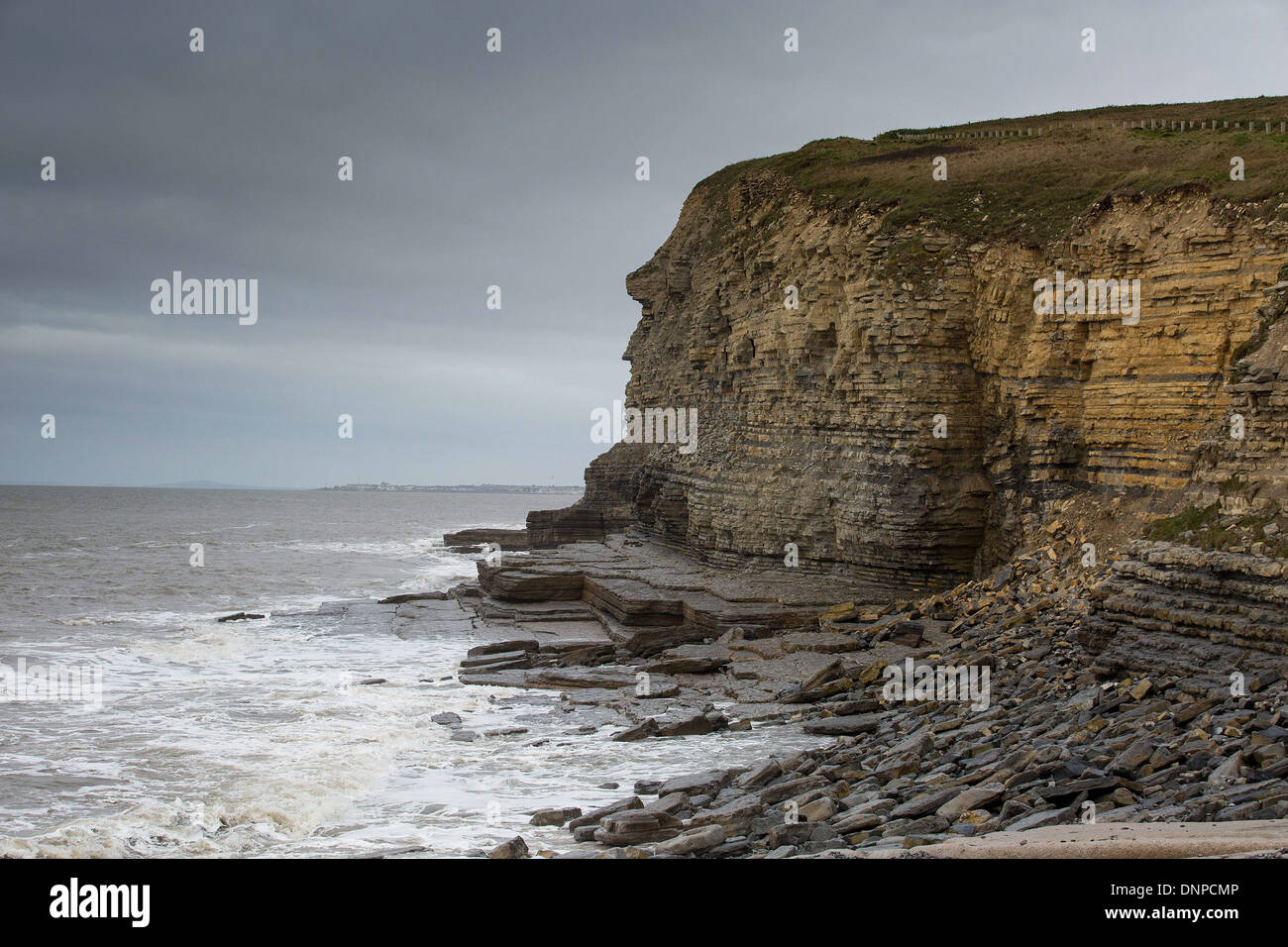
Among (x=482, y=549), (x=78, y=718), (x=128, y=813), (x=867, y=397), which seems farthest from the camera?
(x=482, y=549)

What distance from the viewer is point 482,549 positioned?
204 feet

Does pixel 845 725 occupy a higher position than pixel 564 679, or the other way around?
pixel 845 725

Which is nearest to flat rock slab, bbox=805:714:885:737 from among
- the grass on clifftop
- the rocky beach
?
the rocky beach

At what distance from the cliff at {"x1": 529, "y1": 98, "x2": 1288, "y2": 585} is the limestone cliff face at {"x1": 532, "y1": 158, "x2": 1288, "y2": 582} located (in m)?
0.05

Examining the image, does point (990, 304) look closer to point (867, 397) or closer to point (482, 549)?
point (867, 397)

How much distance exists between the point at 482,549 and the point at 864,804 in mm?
53013

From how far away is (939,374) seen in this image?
23.9m

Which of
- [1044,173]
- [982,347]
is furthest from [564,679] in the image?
[1044,173]

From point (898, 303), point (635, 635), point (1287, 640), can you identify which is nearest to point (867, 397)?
point (898, 303)

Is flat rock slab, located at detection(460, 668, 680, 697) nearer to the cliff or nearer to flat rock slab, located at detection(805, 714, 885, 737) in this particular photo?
flat rock slab, located at detection(805, 714, 885, 737)

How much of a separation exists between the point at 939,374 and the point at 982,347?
3.77 feet

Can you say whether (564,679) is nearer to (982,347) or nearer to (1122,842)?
(982,347)

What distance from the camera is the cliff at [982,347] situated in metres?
18.2
